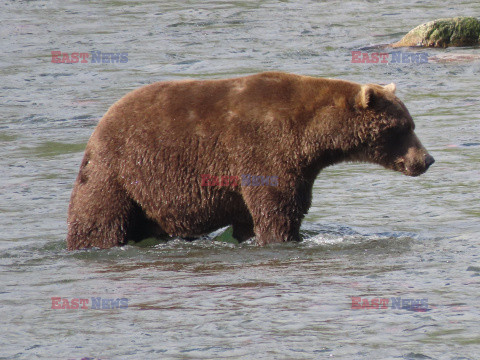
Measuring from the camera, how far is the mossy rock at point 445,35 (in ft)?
69.1

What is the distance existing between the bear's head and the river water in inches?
27.2

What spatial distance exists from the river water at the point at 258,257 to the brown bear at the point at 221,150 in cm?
31

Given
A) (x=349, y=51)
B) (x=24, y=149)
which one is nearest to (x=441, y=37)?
(x=349, y=51)

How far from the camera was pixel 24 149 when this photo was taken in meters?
14.7

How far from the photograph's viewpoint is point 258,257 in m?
8.86

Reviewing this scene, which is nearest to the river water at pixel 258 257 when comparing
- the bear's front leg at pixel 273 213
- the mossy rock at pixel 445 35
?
the bear's front leg at pixel 273 213

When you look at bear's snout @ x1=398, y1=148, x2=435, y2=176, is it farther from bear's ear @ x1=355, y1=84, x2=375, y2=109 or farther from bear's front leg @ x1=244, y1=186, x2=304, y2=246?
bear's front leg @ x1=244, y1=186, x2=304, y2=246

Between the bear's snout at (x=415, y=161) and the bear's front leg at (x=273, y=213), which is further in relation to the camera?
the bear's snout at (x=415, y=161)

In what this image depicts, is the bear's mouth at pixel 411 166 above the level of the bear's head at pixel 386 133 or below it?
below

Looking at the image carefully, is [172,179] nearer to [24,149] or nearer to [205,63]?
[24,149]

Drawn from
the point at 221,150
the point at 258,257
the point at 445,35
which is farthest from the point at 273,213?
the point at 445,35

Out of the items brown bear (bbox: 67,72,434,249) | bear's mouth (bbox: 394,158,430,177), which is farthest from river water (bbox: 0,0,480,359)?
bear's mouth (bbox: 394,158,430,177)

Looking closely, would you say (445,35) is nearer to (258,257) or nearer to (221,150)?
(221,150)

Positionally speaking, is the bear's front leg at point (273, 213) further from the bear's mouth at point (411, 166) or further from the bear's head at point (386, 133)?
the bear's mouth at point (411, 166)
